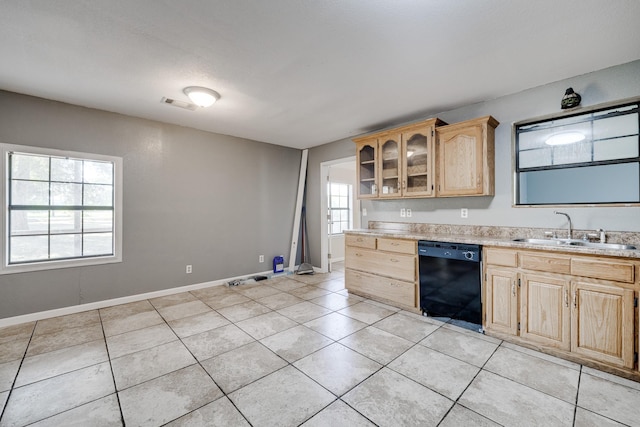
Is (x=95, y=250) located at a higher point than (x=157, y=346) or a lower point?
higher

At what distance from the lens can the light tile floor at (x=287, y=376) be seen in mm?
1668

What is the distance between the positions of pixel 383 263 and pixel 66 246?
3.94m

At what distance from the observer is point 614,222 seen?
2441 mm

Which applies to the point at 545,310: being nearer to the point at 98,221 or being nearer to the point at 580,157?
the point at 580,157

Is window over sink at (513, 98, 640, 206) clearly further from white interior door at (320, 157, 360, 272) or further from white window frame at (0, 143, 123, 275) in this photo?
white window frame at (0, 143, 123, 275)

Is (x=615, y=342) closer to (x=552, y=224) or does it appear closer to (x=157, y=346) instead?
(x=552, y=224)

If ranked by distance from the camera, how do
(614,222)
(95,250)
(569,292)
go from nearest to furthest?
(569,292) → (614,222) → (95,250)

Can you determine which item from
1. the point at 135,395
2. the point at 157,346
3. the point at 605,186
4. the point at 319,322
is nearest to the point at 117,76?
the point at 157,346

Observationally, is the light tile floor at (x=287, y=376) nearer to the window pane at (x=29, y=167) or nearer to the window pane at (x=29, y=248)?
the window pane at (x=29, y=248)

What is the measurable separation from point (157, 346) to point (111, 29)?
8.54 feet

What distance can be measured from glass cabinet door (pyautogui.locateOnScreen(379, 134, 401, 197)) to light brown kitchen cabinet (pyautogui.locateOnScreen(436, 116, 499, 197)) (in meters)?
0.58

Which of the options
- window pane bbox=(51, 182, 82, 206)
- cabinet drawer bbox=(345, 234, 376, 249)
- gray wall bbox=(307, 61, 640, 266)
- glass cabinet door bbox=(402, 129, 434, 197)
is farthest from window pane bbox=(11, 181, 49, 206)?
glass cabinet door bbox=(402, 129, 434, 197)

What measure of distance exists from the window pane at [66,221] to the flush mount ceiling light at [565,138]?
550 cm

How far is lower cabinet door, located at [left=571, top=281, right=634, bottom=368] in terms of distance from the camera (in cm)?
201
